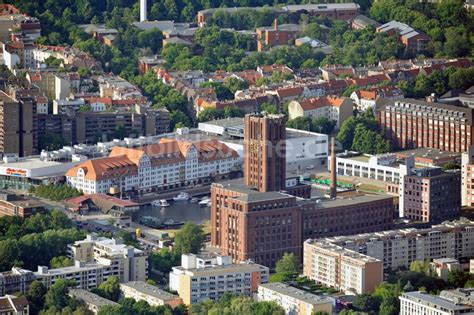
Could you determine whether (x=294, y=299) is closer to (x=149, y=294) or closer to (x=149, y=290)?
(x=149, y=294)

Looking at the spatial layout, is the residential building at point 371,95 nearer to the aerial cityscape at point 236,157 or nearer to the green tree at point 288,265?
the aerial cityscape at point 236,157

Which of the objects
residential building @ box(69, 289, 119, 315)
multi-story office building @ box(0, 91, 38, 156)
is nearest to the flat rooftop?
residential building @ box(69, 289, 119, 315)

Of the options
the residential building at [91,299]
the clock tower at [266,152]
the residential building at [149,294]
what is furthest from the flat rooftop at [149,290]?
the clock tower at [266,152]

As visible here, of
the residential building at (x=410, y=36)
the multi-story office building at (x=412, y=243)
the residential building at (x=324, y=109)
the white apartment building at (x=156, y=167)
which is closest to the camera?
the multi-story office building at (x=412, y=243)

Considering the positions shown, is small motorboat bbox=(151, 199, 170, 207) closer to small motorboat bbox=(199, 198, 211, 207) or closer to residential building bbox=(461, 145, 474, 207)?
small motorboat bbox=(199, 198, 211, 207)

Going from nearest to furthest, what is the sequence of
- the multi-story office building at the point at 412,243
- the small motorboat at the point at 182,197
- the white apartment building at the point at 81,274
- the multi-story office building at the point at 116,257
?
1. the white apartment building at the point at 81,274
2. the multi-story office building at the point at 116,257
3. the multi-story office building at the point at 412,243
4. the small motorboat at the point at 182,197

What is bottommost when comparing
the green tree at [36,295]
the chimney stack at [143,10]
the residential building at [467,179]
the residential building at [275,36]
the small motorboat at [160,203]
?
the green tree at [36,295]

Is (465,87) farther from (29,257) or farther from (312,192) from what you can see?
(29,257)

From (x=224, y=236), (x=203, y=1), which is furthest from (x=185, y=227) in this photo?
(x=203, y=1)
